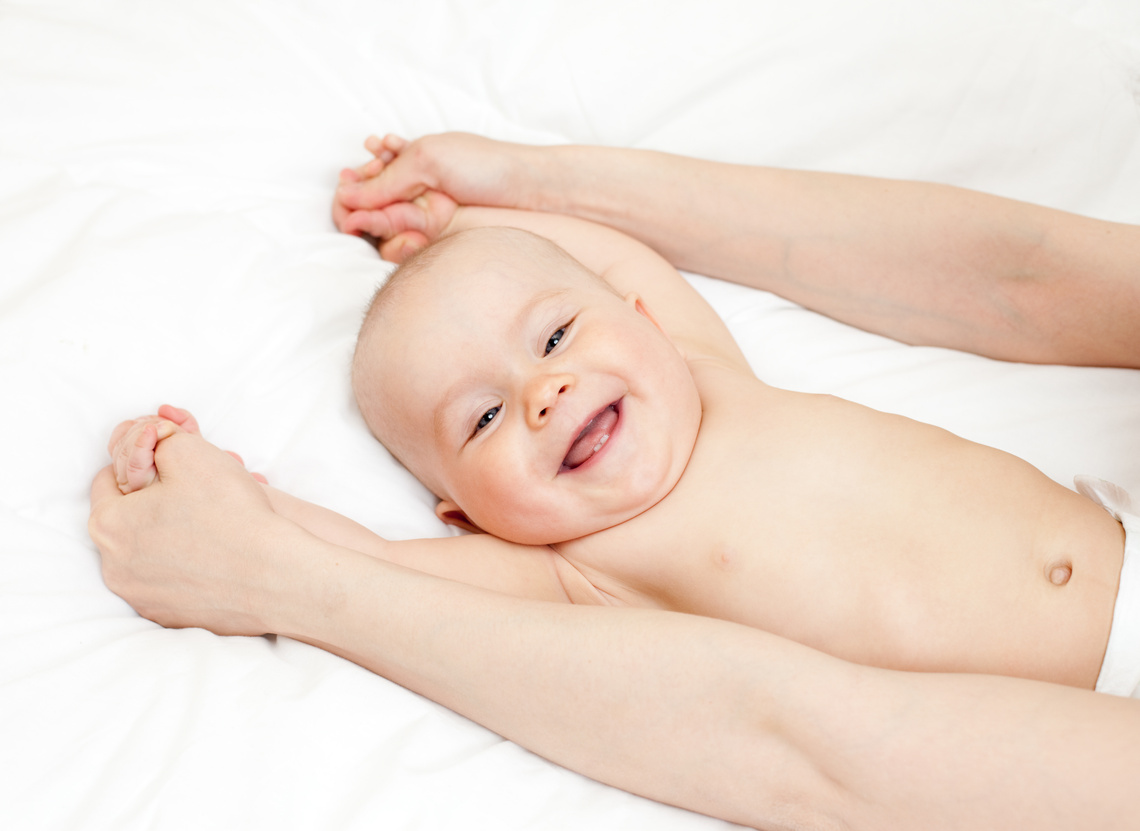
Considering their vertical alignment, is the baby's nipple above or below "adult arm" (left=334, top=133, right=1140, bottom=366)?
below

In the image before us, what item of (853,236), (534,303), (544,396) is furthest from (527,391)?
(853,236)

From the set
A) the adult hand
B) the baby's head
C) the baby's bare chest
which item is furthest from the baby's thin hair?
the baby's bare chest

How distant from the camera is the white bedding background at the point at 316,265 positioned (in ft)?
3.54

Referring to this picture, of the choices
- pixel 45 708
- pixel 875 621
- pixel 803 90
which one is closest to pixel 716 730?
pixel 875 621

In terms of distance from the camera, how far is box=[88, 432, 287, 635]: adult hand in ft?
4.03

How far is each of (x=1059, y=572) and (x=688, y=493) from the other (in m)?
0.50

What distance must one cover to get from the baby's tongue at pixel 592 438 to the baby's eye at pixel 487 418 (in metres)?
0.13

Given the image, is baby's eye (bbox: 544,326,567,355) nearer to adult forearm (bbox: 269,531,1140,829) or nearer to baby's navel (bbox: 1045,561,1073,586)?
adult forearm (bbox: 269,531,1140,829)

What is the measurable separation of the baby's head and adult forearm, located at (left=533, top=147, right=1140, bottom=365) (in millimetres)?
372

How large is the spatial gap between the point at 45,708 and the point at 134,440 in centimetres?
41

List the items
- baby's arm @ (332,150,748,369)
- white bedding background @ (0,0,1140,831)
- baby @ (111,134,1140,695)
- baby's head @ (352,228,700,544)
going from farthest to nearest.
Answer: baby's arm @ (332,150,748,369)
baby's head @ (352,228,700,544)
baby @ (111,134,1140,695)
white bedding background @ (0,0,1140,831)

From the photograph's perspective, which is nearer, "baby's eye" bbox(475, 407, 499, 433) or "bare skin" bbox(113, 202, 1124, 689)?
"bare skin" bbox(113, 202, 1124, 689)

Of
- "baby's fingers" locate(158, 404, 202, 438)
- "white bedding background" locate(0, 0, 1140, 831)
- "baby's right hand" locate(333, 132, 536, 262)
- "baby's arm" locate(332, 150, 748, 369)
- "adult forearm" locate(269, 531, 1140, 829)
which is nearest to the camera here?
"adult forearm" locate(269, 531, 1140, 829)

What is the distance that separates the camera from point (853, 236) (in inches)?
64.6
